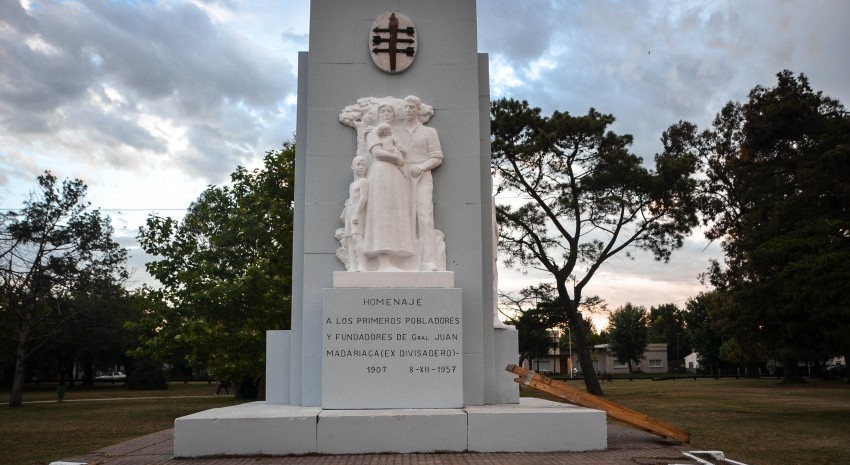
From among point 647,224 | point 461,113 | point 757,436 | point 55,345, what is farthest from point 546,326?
point 55,345

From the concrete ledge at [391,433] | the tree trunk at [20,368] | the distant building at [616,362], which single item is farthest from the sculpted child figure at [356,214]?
the distant building at [616,362]

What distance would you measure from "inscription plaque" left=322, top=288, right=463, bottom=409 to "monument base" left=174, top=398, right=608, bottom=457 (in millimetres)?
652

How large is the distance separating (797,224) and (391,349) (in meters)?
12.8

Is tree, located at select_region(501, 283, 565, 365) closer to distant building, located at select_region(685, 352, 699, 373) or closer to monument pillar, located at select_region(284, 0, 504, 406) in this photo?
monument pillar, located at select_region(284, 0, 504, 406)

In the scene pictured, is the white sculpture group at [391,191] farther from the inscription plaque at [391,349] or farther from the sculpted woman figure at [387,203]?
the inscription plaque at [391,349]

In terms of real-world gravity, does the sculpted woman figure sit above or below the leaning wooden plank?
above

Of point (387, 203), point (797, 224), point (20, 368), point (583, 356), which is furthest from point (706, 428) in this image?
point (20, 368)

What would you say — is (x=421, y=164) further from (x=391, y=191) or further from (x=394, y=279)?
(x=394, y=279)

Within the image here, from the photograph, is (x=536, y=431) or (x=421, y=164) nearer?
(x=536, y=431)

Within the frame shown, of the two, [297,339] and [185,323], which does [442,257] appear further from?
[185,323]

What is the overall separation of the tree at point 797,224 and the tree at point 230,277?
12749mm

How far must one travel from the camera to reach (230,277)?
2288 centimetres

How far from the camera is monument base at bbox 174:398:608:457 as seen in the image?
777cm

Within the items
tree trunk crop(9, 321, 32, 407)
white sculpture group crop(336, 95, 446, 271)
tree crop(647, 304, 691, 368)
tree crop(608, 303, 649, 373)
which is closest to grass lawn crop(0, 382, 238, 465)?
tree trunk crop(9, 321, 32, 407)
